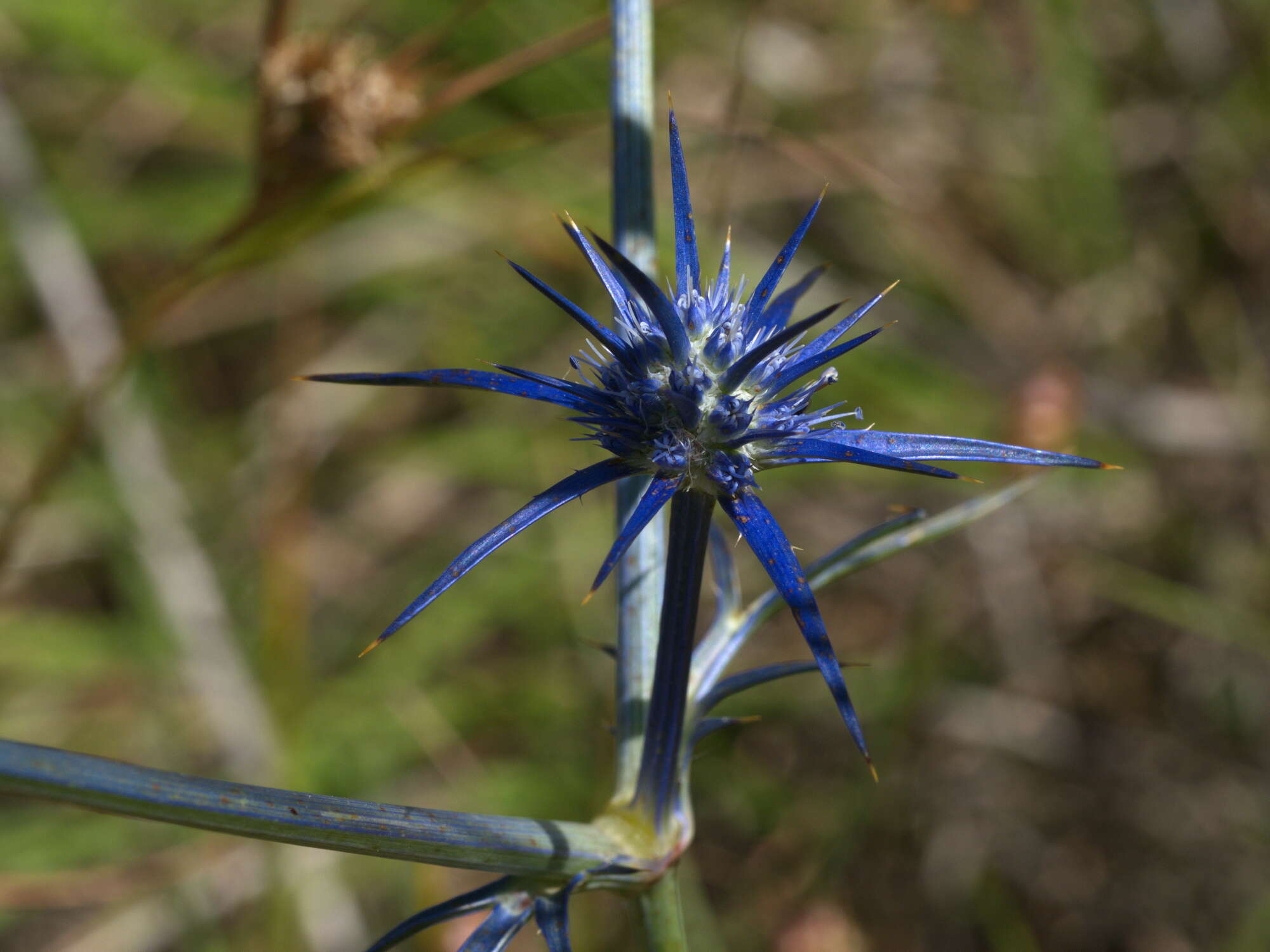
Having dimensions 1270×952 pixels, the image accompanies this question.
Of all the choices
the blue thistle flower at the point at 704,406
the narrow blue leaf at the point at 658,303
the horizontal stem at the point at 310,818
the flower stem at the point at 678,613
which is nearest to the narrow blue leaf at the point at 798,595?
the blue thistle flower at the point at 704,406

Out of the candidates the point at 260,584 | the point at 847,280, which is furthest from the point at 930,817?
the point at 260,584

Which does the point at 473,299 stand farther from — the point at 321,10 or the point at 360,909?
the point at 360,909

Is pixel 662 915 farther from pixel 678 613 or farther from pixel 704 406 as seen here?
pixel 704 406

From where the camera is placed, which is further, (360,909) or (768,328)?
(360,909)

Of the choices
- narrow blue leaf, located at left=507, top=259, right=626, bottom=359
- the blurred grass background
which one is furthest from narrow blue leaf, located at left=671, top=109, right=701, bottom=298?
the blurred grass background

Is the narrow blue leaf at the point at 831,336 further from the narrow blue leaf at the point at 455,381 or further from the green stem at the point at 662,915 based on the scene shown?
the green stem at the point at 662,915

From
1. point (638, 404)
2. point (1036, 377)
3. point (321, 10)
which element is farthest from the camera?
point (321, 10)
